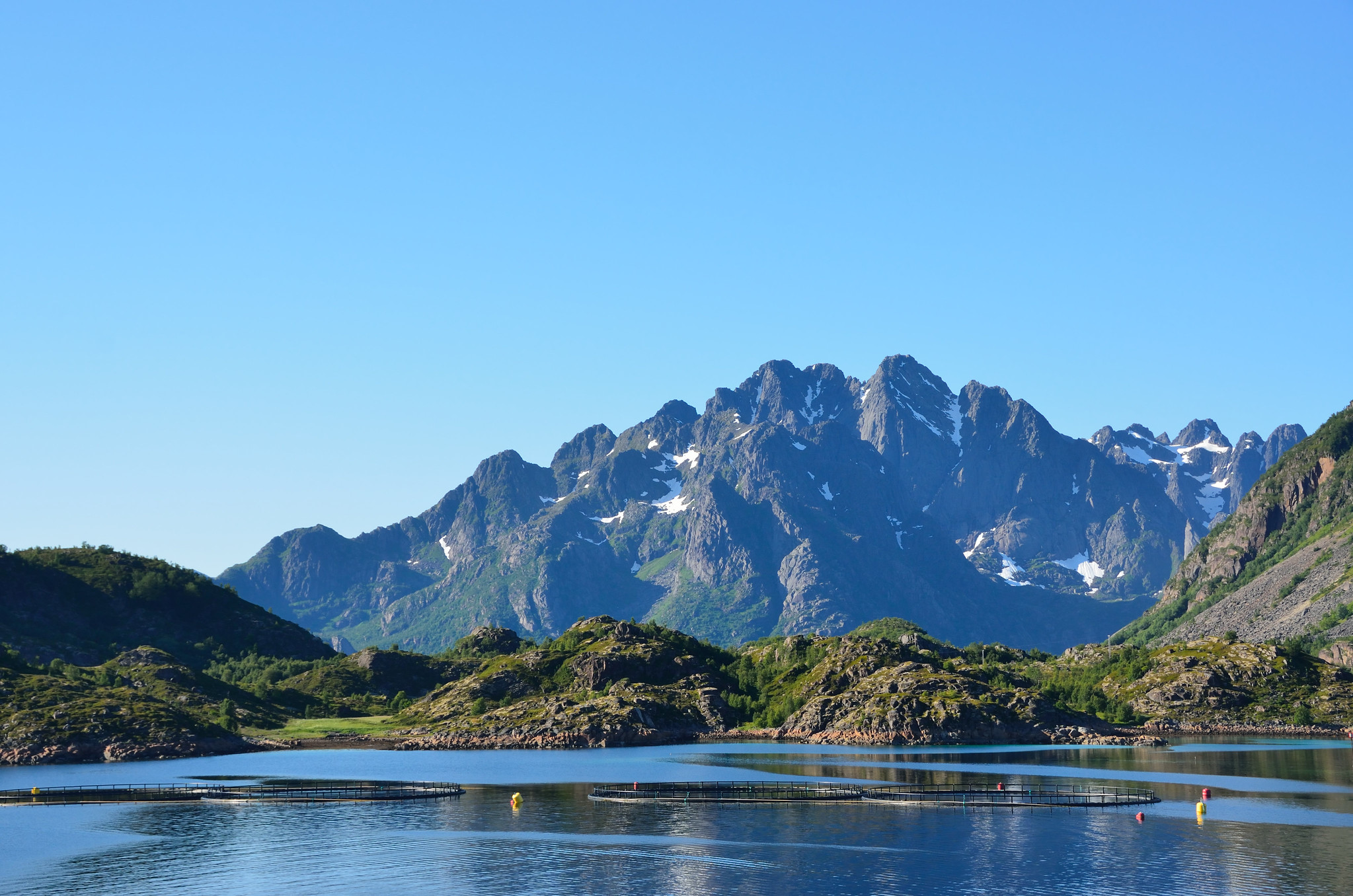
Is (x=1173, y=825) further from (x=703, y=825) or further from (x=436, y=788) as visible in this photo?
(x=436, y=788)

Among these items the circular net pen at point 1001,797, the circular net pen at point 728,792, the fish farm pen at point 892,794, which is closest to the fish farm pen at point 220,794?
the circular net pen at point 728,792

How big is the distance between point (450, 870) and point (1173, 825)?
8135 cm

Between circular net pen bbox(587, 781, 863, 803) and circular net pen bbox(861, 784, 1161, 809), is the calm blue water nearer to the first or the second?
circular net pen bbox(861, 784, 1161, 809)

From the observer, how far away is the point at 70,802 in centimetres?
17525

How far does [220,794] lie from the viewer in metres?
180

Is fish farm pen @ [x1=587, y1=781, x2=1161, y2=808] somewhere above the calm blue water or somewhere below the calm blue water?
above

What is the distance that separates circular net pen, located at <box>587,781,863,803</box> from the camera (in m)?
170

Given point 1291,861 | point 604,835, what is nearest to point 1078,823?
point 1291,861

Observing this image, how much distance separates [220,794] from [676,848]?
7807cm

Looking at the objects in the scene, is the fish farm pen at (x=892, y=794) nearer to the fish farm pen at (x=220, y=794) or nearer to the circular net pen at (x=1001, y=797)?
the circular net pen at (x=1001, y=797)

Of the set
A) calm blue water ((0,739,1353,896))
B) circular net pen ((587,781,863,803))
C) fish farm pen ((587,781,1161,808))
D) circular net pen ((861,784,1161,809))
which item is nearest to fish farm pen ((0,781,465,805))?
calm blue water ((0,739,1353,896))

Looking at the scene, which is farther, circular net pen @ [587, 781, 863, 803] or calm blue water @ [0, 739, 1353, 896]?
circular net pen @ [587, 781, 863, 803]

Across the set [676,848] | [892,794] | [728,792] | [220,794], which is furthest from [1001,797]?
[220,794]

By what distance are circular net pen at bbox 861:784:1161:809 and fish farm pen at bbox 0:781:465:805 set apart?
6182cm
